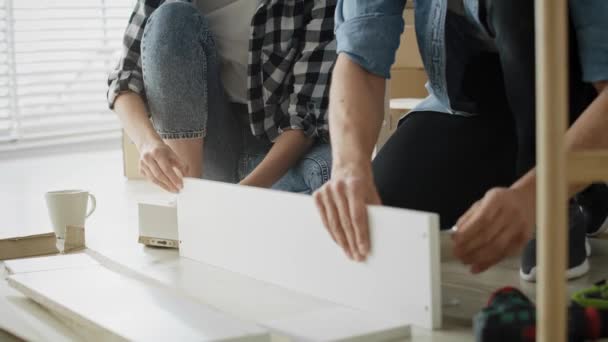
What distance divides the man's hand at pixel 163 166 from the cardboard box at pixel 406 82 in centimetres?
160

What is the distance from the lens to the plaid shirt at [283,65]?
1615 mm

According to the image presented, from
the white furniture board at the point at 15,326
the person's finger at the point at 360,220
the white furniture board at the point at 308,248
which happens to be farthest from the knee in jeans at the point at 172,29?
the person's finger at the point at 360,220

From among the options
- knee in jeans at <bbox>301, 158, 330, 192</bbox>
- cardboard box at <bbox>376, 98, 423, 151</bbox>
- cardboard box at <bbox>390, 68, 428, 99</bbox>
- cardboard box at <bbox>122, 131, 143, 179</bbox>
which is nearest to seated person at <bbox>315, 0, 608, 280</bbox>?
knee in jeans at <bbox>301, 158, 330, 192</bbox>

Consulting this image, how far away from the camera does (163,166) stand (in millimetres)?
1398

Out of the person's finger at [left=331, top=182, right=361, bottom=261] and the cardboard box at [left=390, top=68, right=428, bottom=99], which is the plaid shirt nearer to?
the person's finger at [left=331, top=182, right=361, bottom=261]

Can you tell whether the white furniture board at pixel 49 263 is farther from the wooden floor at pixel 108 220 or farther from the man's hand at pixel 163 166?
the man's hand at pixel 163 166

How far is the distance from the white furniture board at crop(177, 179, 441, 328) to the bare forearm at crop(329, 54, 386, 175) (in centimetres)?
9

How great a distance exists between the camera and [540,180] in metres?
0.72

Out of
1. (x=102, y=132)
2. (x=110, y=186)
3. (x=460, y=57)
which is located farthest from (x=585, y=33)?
(x=102, y=132)

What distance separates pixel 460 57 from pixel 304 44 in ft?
1.28

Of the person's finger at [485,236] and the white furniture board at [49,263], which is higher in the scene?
the person's finger at [485,236]

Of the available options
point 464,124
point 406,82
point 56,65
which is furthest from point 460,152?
point 56,65

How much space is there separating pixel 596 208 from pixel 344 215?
646mm

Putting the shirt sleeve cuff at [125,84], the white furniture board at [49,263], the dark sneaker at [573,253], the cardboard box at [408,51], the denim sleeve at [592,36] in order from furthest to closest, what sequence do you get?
the cardboard box at [408,51], the shirt sleeve cuff at [125,84], the white furniture board at [49,263], the dark sneaker at [573,253], the denim sleeve at [592,36]
